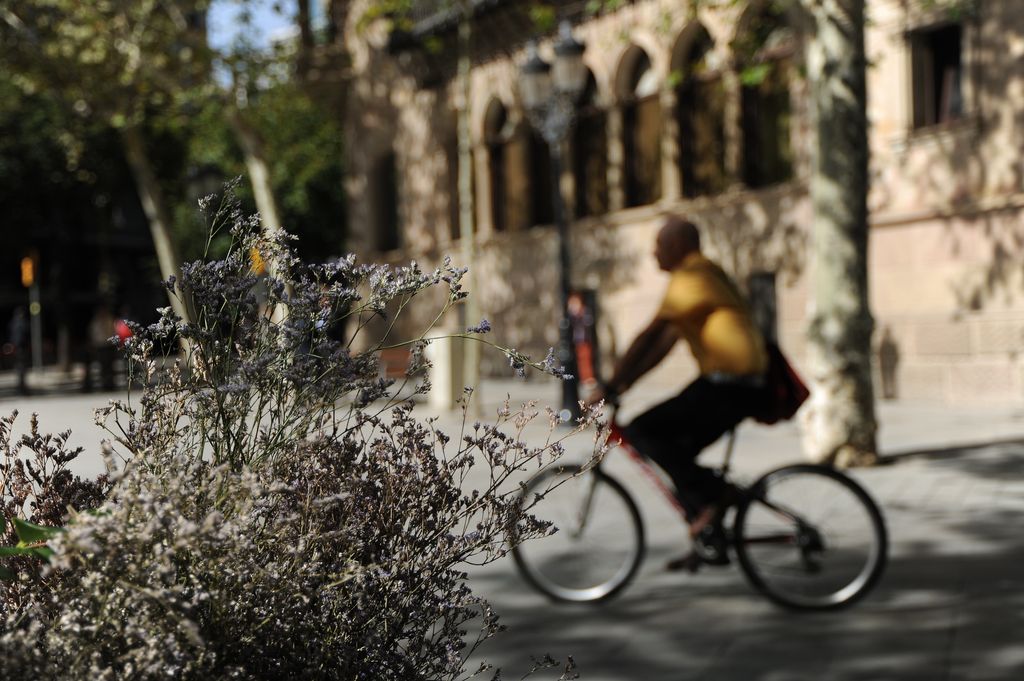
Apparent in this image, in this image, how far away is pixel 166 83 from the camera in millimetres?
21219

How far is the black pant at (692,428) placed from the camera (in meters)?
5.60

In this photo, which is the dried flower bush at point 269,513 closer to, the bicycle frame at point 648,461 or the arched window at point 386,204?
the bicycle frame at point 648,461

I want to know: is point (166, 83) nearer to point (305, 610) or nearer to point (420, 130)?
point (420, 130)

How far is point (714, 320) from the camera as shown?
5.55m

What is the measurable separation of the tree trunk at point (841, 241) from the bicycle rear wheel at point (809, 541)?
14.7 ft

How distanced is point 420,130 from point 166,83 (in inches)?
300

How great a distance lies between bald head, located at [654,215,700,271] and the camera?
568 cm

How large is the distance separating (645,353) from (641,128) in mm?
16986

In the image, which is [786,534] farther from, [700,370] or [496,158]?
[496,158]

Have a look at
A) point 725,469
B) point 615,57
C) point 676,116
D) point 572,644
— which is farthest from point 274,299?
point 615,57

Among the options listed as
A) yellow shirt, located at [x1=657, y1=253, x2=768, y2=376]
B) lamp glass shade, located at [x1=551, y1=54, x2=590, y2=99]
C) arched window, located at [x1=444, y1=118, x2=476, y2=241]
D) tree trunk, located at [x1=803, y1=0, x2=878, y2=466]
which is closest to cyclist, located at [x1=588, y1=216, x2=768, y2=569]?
yellow shirt, located at [x1=657, y1=253, x2=768, y2=376]

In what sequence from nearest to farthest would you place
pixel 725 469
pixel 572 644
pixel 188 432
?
pixel 188 432, pixel 572 644, pixel 725 469

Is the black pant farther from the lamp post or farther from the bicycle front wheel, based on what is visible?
the lamp post

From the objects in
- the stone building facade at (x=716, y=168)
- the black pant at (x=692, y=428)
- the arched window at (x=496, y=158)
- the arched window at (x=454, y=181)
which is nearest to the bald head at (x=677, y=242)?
the black pant at (x=692, y=428)
